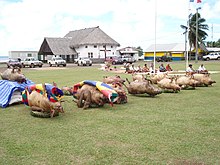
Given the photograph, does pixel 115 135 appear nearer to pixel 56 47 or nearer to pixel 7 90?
pixel 7 90

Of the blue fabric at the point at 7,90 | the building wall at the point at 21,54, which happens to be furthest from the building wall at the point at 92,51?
the blue fabric at the point at 7,90

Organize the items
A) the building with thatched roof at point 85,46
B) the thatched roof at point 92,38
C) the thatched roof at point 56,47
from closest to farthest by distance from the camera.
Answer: the thatched roof at point 92,38 → the building with thatched roof at point 85,46 → the thatched roof at point 56,47

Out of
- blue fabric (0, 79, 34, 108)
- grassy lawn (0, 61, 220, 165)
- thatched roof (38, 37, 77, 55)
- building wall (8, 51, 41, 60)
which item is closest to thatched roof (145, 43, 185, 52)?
thatched roof (38, 37, 77, 55)

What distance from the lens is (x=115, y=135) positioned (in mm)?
5730

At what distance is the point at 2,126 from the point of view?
260 inches

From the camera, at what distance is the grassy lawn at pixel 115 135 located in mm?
4562

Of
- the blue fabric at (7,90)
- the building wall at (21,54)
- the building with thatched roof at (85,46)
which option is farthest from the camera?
the building wall at (21,54)

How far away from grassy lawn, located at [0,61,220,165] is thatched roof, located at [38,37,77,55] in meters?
46.0

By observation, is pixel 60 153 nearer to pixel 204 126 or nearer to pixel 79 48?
pixel 204 126

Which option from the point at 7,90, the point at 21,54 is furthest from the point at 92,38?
the point at 7,90

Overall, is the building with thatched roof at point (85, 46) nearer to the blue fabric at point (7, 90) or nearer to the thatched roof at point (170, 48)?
the thatched roof at point (170, 48)

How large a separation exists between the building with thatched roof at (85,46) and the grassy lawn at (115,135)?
45029 millimetres

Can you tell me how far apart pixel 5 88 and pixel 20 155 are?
16.4ft

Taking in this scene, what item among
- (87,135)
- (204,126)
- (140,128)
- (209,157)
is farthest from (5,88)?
(209,157)
